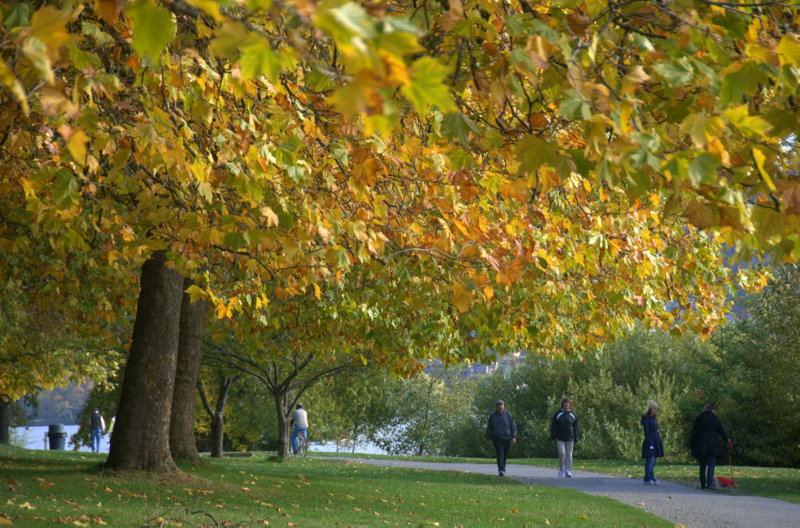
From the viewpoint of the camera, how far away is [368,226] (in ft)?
18.6

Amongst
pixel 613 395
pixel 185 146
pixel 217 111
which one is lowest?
pixel 613 395

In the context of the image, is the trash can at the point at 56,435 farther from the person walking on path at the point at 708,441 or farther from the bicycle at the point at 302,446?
the person walking on path at the point at 708,441

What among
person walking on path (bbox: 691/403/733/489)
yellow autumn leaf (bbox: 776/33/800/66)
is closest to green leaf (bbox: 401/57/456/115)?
yellow autumn leaf (bbox: 776/33/800/66)

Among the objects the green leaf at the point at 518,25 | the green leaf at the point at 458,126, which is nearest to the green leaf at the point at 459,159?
the green leaf at the point at 458,126

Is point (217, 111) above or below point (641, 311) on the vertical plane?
above

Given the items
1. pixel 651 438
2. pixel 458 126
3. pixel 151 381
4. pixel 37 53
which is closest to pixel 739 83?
pixel 458 126

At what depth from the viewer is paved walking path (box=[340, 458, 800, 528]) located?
11039 millimetres

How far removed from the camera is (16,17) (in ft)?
8.16

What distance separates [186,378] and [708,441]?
10.6 m

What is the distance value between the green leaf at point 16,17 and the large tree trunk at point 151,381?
8831 millimetres

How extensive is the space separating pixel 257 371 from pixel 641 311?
1712 centimetres

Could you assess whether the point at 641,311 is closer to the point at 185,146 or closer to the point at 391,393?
the point at 185,146

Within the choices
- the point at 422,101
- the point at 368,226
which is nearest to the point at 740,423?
the point at 368,226

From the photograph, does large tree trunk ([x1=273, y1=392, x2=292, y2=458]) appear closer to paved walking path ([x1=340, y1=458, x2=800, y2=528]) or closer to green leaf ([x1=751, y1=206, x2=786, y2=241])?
paved walking path ([x1=340, y1=458, x2=800, y2=528])
